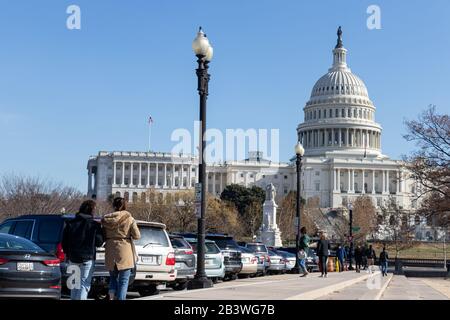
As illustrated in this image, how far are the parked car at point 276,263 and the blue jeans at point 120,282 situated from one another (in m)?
22.6

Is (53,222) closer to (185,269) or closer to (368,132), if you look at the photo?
(185,269)

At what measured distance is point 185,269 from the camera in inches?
858

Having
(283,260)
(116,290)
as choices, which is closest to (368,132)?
(283,260)

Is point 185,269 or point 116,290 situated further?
point 185,269

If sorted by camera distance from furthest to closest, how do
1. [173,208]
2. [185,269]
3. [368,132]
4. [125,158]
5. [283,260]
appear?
[368,132] < [125,158] < [173,208] < [283,260] < [185,269]

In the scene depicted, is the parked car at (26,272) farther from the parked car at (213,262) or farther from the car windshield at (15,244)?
the parked car at (213,262)

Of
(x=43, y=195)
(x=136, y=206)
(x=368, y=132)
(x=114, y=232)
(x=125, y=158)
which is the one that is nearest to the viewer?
(x=114, y=232)

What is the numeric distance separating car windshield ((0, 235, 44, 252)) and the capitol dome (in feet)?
554

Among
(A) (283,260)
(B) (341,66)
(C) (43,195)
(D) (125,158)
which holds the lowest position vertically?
(A) (283,260)

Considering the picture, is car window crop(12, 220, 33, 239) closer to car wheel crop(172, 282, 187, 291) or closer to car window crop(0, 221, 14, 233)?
→ car window crop(0, 221, 14, 233)

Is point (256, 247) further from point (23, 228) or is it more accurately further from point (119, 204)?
point (119, 204)

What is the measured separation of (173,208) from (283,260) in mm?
49745

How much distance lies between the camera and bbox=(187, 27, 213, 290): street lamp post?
2019 centimetres

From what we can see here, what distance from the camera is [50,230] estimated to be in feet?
55.7
